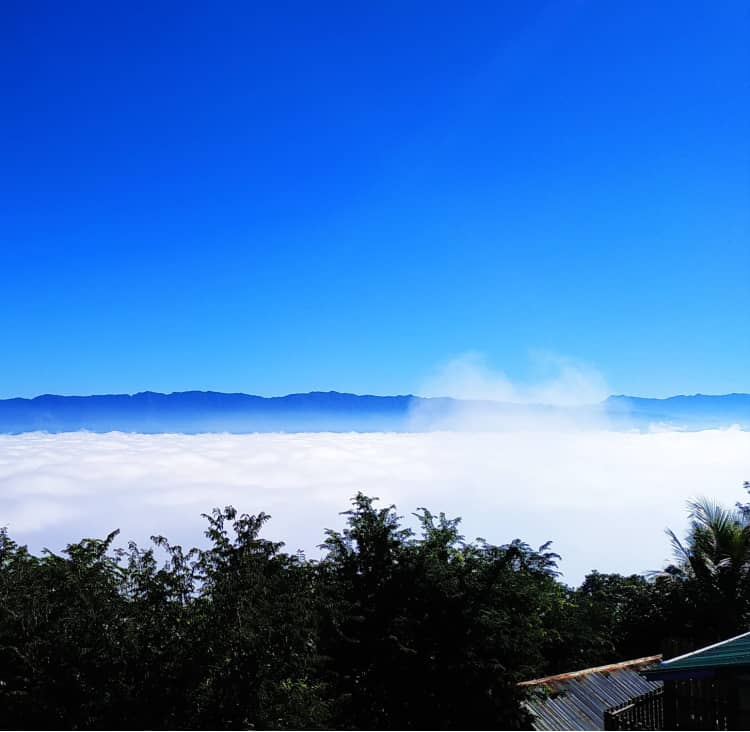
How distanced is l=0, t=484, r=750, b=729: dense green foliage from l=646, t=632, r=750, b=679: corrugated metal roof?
2.66 meters

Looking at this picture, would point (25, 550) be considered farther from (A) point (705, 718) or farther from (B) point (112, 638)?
(A) point (705, 718)

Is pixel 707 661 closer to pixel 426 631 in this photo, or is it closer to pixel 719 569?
pixel 426 631

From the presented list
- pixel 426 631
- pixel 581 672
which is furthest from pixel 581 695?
pixel 426 631

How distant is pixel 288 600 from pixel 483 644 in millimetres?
6019

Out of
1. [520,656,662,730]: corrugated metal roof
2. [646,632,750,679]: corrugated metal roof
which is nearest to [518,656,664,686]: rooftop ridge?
[520,656,662,730]: corrugated metal roof

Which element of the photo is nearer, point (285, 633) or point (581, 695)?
point (285, 633)

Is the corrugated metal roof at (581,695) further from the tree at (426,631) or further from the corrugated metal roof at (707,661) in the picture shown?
the corrugated metal roof at (707,661)

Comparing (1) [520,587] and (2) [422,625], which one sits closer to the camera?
(2) [422,625]

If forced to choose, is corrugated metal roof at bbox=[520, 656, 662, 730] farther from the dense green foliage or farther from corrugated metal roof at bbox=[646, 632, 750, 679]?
corrugated metal roof at bbox=[646, 632, 750, 679]

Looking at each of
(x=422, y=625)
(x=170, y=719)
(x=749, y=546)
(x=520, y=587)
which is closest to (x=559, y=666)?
(x=749, y=546)

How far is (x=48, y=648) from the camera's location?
36.0 feet

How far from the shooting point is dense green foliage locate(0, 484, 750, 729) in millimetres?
10328

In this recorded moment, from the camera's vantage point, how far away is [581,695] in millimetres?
17500

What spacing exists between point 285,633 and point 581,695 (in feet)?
32.4
